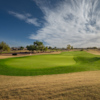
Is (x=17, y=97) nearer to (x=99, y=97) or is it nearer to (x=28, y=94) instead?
(x=28, y=94)

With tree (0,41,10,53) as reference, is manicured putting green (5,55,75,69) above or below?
below

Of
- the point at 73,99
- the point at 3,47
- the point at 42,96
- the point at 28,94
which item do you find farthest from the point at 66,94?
the point at 3,47

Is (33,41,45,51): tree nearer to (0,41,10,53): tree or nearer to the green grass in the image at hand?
(0,41,10,53): tree

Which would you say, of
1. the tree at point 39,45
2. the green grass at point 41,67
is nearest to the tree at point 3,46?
the tree at point 39,45

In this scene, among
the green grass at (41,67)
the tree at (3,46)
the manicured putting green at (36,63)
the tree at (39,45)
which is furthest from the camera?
the tree at (39,45)

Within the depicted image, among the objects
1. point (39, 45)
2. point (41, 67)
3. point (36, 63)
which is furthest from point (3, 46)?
point (41, 67)

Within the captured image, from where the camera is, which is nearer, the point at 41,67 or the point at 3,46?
the point at 41,67

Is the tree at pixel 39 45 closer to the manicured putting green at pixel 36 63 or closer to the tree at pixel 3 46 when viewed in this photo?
the tree at pixel 3 46

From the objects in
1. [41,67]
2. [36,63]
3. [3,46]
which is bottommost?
[41,67]

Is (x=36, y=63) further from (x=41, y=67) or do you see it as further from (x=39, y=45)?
(x=39, y=45)

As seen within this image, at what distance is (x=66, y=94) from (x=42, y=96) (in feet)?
4.33

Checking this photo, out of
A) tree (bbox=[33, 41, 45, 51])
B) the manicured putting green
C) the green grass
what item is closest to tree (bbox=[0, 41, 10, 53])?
tree (bbox=[33, 41, 45, 51])

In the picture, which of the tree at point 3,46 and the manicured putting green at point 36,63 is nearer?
the manicured putting green at point 36,63

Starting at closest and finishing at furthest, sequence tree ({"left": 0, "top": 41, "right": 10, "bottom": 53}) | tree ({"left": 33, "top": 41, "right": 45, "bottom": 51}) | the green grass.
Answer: the green grass → tree ({"left": 0, "top": 41, "right": 10, "bottom": 53}) → tree ({"left": 33, "top": 41, "right": 45, "bottom": 51})
